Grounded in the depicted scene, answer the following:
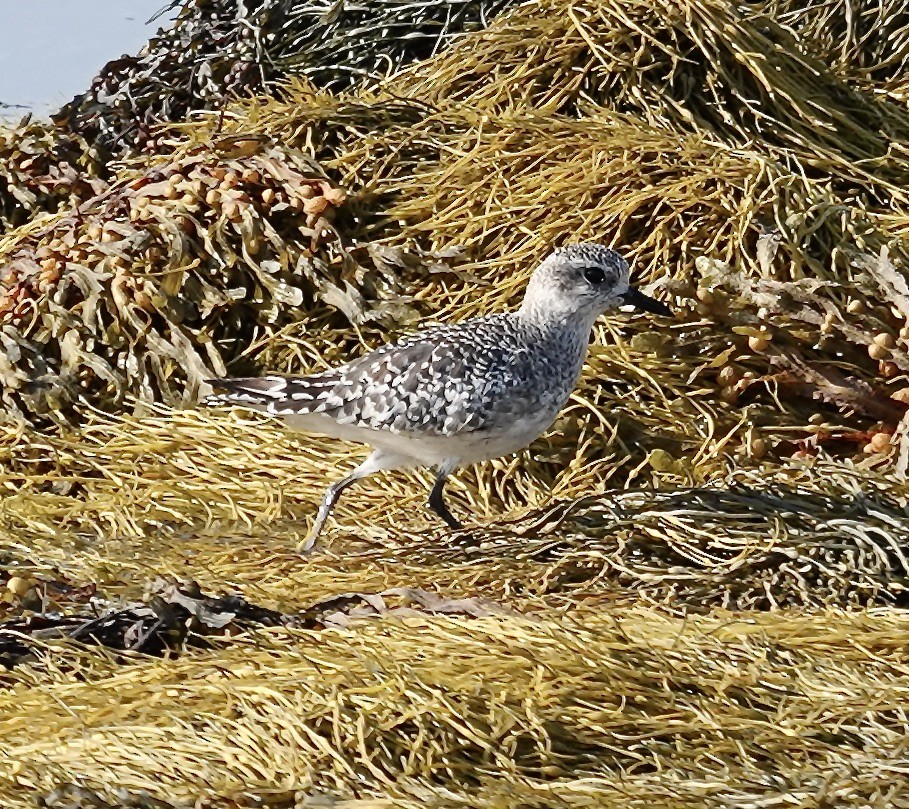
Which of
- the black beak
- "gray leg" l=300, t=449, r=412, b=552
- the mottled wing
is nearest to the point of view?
the mottled wing

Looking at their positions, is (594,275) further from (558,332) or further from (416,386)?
(416,386)

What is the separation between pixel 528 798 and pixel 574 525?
1.46 meters

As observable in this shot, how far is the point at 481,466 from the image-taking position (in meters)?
4.78

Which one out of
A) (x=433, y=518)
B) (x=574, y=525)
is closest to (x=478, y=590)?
(x=574, y=525)

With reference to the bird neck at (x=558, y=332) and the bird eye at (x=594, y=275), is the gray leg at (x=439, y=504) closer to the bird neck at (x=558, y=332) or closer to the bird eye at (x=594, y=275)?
the bird neck at (x=558, y=332)

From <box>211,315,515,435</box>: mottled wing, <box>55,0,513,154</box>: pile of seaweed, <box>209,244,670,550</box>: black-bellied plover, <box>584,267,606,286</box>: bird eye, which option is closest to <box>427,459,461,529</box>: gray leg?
<box>209,244,670,550</box>: black-bellied plover

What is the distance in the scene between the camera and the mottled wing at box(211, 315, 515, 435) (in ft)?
13.0

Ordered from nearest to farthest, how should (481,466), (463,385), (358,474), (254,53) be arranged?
(463,385)
(358,474)
(481,466)
(254,53)

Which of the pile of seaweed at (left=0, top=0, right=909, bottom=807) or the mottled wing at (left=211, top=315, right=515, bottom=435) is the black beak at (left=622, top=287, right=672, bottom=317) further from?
the pile of seaweed at (left=0, top=0, right=909, bottom=807)

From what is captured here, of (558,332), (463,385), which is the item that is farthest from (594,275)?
(463,385)

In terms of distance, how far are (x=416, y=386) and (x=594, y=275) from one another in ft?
1.91

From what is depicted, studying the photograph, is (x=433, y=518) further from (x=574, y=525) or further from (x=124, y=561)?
(x=124, y=561)

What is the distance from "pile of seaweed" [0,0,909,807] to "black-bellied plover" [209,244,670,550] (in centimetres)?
24

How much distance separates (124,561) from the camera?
4098mm
